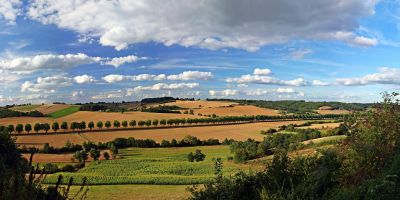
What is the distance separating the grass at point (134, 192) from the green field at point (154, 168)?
2.66 m

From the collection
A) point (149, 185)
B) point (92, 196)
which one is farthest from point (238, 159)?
point (92, 196)

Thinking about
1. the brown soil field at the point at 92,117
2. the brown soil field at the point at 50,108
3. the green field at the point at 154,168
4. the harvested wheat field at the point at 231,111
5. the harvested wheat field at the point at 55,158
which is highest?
the brown soil field at the point at 50,108

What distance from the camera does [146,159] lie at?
91.5 metres

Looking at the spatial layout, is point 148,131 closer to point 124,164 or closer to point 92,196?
point 124,164

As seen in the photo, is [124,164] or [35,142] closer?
[124,164]

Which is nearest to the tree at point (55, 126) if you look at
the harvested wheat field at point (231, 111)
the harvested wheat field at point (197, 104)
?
the harvested wheat field at point (231, 111)

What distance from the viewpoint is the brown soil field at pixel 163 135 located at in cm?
10506

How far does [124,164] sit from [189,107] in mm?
90326

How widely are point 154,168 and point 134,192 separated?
25525 millimetres

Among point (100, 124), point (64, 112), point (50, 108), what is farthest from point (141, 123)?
point (50, 108)

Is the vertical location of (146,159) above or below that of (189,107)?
below

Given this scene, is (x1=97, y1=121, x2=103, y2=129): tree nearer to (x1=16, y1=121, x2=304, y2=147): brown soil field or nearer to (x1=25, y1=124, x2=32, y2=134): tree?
(x1=16, y1=121, x2=304, y2=147): brown soil field

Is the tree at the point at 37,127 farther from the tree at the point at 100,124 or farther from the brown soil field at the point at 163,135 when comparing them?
the tree at the point at 100,124

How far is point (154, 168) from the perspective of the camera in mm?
79625
